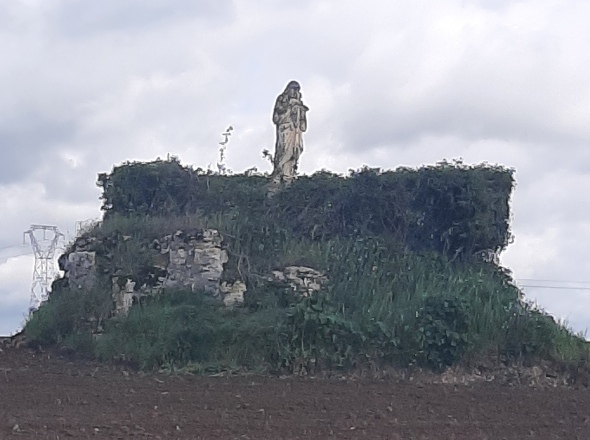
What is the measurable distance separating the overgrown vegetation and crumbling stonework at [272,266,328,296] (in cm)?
22

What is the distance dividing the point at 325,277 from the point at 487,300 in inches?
117

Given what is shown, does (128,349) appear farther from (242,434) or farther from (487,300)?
(242,434)

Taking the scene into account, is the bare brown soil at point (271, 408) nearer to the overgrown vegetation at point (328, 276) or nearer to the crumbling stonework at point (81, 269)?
the overgrown vegetation at point (328, 276)

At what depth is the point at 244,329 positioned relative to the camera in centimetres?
1847

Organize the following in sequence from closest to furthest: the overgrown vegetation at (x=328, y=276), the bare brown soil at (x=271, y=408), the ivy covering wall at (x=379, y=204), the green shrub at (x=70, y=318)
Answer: the bare brown soil at (x=271, y=408) < the overgrown vegetation at (x=328, y=276) < the green shrub at (x=70, y=318) < the ivy covering wall at (x=379, y=204)

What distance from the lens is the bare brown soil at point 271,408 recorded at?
461 inches

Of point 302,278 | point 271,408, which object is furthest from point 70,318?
point 271,408

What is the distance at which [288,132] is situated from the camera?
24.4 metres

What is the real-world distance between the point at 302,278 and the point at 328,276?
1.66ft

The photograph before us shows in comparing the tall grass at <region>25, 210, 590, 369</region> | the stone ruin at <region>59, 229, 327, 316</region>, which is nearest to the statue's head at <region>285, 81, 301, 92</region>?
the tall grass at <region>25, 210, 590, 369</region>

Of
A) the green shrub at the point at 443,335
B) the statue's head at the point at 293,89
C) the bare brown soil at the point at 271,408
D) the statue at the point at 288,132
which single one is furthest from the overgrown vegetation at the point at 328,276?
the statue's head at the point at 293,89

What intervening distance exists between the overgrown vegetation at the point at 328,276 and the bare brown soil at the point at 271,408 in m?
1.11

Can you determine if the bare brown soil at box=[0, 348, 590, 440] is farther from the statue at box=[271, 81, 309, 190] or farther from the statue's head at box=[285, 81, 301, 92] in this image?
the statue's head at box=[285, 81, 301, 92]

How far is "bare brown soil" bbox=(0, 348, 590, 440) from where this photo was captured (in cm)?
1172
